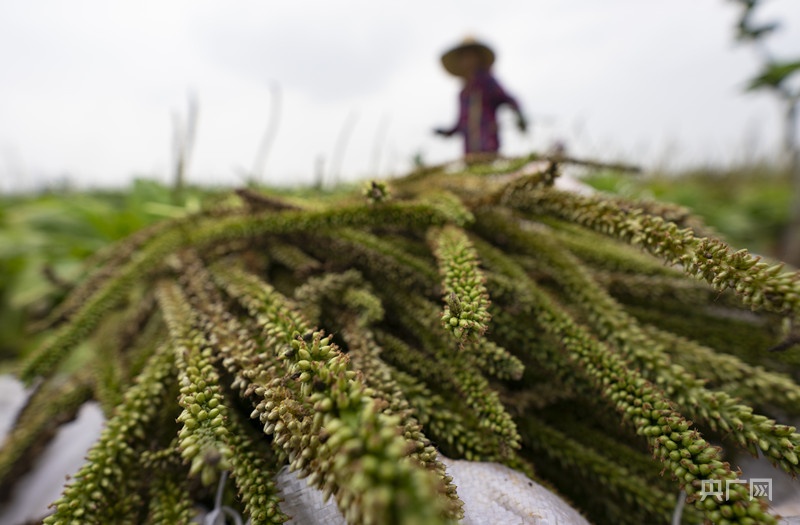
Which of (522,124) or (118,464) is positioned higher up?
(522,124)

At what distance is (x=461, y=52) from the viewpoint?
2750 millimetres

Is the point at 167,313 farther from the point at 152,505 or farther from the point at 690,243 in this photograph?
the point at 690,243

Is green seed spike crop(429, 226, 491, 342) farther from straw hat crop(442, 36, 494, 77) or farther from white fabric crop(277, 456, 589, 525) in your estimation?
straw hat crop(442, 36, 494, 77)

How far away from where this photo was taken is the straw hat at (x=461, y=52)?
2670 mm

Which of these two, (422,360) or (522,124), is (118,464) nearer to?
(422,360)

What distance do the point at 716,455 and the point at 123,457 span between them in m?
0.80

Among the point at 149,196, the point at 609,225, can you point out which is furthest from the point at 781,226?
the point at 149,196

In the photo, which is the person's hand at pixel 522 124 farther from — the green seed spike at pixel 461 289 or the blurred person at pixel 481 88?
the green seed spike at pixel 461 289

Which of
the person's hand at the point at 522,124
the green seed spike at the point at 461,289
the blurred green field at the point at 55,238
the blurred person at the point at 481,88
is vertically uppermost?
the blurred person at the point at 481,88

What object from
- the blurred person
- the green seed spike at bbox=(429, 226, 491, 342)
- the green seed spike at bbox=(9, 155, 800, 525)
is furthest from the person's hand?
the green seed spike at bbox=(429, 226, 491, 342)

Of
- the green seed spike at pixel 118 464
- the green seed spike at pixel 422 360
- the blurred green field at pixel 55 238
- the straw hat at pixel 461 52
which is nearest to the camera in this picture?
the green seed spike at pixel 422 360

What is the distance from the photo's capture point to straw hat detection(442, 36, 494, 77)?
267 centimetres

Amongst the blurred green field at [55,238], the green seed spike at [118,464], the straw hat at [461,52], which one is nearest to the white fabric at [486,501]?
the green seed spike at [118,464]

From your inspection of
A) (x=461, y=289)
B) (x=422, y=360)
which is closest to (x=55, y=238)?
(x=422, y=360)
